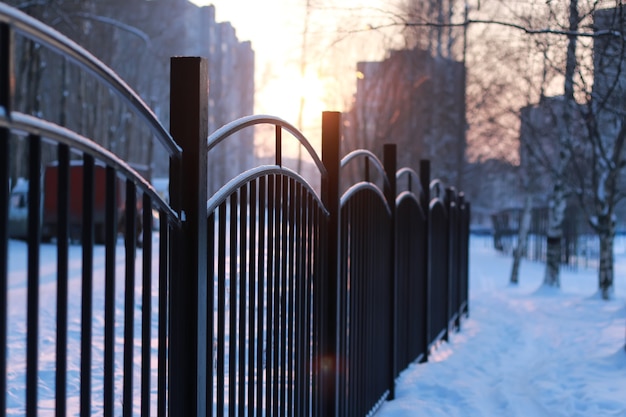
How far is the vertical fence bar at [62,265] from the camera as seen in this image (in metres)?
1.65

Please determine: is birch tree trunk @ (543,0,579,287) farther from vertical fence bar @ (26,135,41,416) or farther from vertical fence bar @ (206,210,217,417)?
vertical fence bar @ (26,135,41,416)

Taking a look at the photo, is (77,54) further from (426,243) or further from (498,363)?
(498,363)

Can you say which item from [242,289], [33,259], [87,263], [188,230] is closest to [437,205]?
[242,289]

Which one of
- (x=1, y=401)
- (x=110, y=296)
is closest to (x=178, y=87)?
(x=110, y=296)

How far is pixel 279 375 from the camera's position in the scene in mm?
3322

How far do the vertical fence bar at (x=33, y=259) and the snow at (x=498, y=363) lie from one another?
3.14 meters

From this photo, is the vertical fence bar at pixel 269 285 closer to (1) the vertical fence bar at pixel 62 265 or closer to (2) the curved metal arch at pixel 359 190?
(2) the curved metal arch at pixel 359 190

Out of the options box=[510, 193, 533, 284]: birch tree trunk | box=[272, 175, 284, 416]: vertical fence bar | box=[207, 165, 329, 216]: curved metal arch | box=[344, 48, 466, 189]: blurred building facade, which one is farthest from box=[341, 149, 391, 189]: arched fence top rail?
box=[344, 48, 466, 189]: blurred building facade

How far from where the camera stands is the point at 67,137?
1.63 metres

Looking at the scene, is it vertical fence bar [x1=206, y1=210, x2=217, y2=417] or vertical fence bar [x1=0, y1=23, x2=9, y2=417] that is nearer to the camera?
vertical fence bar [x1=0, y1=23, x2=9, y2=417]

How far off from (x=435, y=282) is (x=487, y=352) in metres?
0.93

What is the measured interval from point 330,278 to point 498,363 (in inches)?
163

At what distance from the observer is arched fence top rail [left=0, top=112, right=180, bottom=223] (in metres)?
1.45

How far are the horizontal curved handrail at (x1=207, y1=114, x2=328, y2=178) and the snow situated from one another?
217 centimetres
